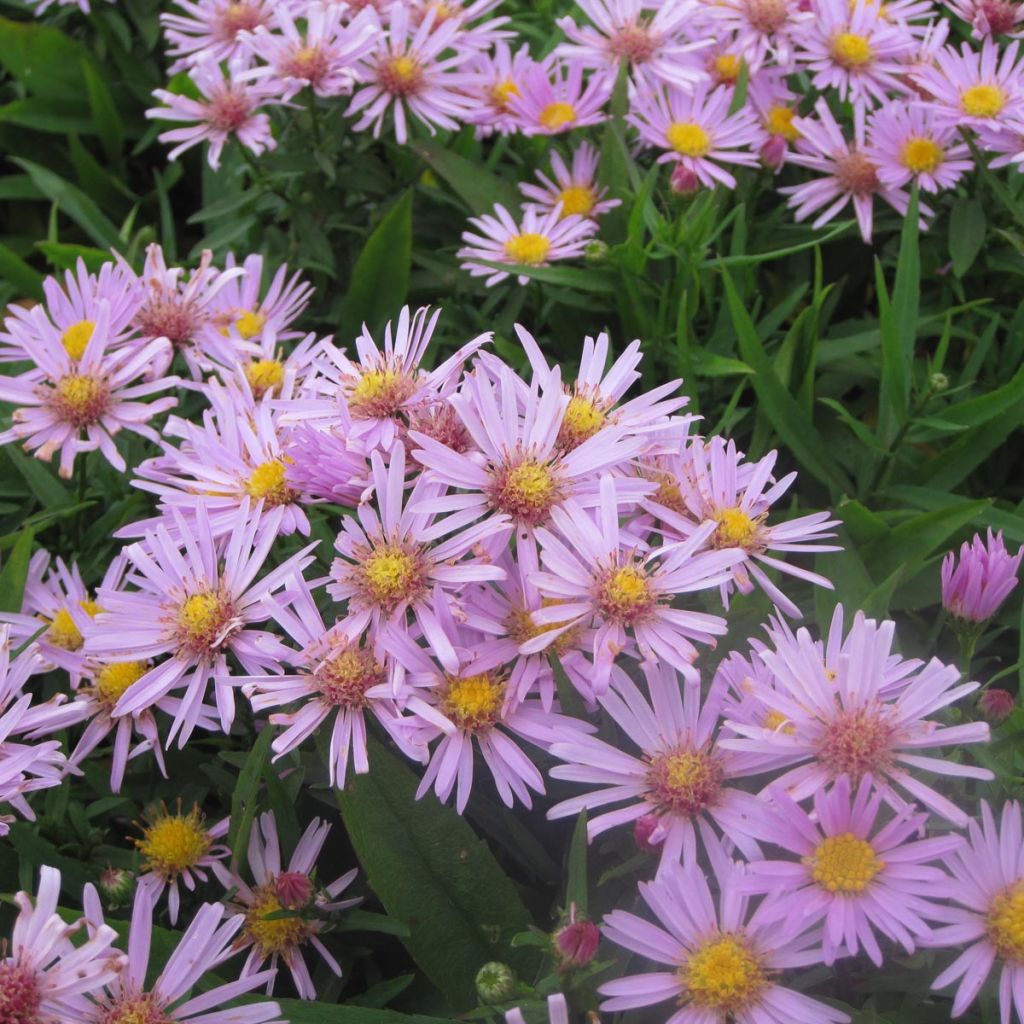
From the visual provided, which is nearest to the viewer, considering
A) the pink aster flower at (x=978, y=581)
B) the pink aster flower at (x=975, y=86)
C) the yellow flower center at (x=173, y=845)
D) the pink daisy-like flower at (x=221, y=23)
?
the pink aster flower at (x=978, y=581)

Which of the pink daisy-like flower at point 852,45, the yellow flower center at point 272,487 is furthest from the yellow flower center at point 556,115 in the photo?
the yellow flower center at point 272,487

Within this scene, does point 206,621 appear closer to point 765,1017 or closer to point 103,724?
point 103,724

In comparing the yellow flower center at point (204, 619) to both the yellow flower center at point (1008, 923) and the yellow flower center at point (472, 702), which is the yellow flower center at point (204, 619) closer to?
the yellow flower center at point (472, 702)

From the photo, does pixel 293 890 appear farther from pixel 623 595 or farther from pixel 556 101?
pixel 556 101

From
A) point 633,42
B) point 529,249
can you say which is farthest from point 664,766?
point 633,42

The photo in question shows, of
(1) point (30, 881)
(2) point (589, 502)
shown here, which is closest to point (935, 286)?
(2) point (589, 502)

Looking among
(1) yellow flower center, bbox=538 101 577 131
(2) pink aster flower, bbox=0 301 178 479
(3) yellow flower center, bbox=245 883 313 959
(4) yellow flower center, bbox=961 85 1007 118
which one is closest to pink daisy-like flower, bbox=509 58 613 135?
(1) yellow flower center, bbox=538 101 577 131
